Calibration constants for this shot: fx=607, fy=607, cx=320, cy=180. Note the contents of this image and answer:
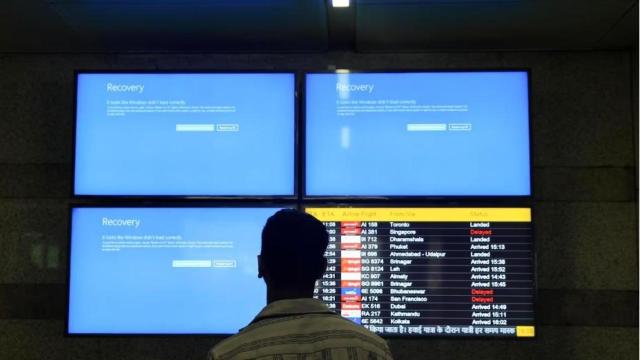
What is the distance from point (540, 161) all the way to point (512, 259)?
628 mm

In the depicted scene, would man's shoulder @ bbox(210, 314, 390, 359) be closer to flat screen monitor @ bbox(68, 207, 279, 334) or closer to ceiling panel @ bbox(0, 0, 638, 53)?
flat screen monitor @ bbox(68, 207, 279, 334)

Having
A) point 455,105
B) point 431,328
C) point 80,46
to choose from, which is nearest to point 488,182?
point 455,105

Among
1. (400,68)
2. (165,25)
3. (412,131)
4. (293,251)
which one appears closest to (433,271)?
(412,131)

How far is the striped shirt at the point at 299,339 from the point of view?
1.12 m

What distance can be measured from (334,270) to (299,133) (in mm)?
618

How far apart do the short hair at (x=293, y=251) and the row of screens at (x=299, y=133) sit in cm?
143

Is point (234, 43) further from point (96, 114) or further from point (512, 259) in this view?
point (512, 259)

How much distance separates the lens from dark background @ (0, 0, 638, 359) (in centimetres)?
286

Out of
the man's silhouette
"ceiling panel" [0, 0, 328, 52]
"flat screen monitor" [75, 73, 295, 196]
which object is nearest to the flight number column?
"flat screen monitor" [75, 73, 295, 196]

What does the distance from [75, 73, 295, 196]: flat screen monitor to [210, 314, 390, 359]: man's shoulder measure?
155cm

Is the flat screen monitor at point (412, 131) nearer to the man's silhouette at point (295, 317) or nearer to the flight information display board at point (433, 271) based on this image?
the flight information display board at point (433, 271)

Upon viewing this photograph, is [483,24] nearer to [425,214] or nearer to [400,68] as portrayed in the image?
[400,68]

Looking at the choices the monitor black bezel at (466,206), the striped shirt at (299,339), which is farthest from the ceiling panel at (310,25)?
the striped shirt at (299,339)

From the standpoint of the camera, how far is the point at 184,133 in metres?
2.72
